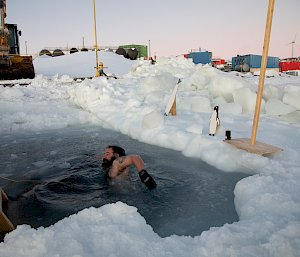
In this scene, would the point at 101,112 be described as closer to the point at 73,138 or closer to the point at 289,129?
the point at 73,138

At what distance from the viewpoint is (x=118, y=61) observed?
2828 cm

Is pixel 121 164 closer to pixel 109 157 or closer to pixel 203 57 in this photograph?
pixel 109 157

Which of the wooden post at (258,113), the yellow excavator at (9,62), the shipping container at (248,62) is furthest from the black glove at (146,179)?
the shipping container at (248,62)

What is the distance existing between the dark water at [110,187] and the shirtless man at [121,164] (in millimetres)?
152

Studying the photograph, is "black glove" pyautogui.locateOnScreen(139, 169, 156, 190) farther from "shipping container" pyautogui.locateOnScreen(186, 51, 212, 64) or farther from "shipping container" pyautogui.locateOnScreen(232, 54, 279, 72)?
"shipping container" pyautogui.locateOnScreen(186, 51, 212, 64)

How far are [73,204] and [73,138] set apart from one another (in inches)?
148

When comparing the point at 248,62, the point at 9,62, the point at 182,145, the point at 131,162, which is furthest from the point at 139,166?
the point at 248,62

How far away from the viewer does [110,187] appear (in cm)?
464

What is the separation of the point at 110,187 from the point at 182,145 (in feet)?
6.25

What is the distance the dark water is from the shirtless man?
152 mm

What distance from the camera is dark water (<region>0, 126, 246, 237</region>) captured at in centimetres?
349

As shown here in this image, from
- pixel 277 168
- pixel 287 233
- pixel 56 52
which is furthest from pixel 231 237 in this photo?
pixel 56 52

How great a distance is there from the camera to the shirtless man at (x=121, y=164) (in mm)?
4145

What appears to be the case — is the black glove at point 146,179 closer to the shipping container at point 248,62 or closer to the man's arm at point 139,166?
the man's arm at point 139,166
